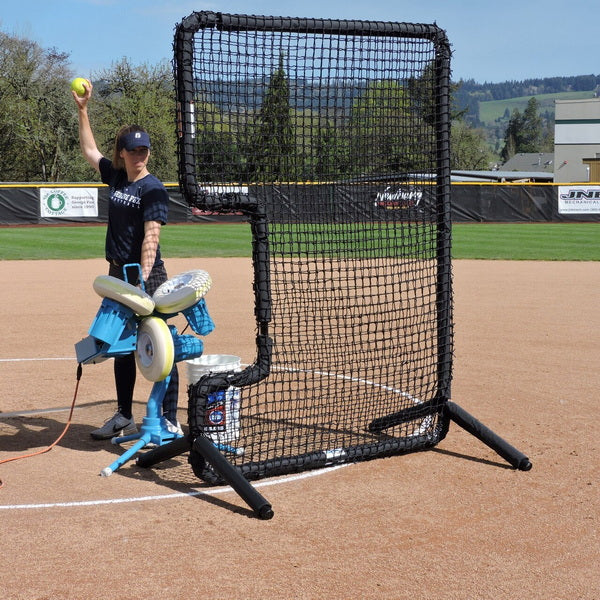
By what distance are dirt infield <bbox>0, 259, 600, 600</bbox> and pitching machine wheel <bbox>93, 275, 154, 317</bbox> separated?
103 centimetres

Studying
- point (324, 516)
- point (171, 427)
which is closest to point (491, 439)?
point (324, 516)

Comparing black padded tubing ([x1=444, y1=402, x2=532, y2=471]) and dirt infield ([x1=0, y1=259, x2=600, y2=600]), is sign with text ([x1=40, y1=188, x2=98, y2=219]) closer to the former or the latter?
dirt infield ([x1=0, y1=259, x2=600, y2=600])

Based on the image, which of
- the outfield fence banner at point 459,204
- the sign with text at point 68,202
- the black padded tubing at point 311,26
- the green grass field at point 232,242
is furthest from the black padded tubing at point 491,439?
the sign with text at point 68,202

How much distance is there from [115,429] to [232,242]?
19.2m

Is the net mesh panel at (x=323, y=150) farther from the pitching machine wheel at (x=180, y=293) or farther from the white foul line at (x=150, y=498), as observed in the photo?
the pitching machine wheel at (x=180, y=293)

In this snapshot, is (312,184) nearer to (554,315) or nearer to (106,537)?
(106,537)

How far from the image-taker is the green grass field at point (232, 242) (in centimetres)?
2145

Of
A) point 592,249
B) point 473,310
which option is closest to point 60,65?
point 592,249

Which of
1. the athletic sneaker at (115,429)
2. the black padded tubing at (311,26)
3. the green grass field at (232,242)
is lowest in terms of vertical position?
the athletic sneaker at (115,429)

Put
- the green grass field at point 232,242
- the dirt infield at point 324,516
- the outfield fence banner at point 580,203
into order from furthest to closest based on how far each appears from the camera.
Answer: the outfield fence banner at point 580,203 → the green grass field at point 232,242 → the dirt infield at point 324,516

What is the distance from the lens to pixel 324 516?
4.54 metres

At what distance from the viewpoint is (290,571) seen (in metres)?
3.86

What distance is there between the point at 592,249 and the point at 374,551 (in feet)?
68.1

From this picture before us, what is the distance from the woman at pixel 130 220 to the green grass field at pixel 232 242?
575 inches
